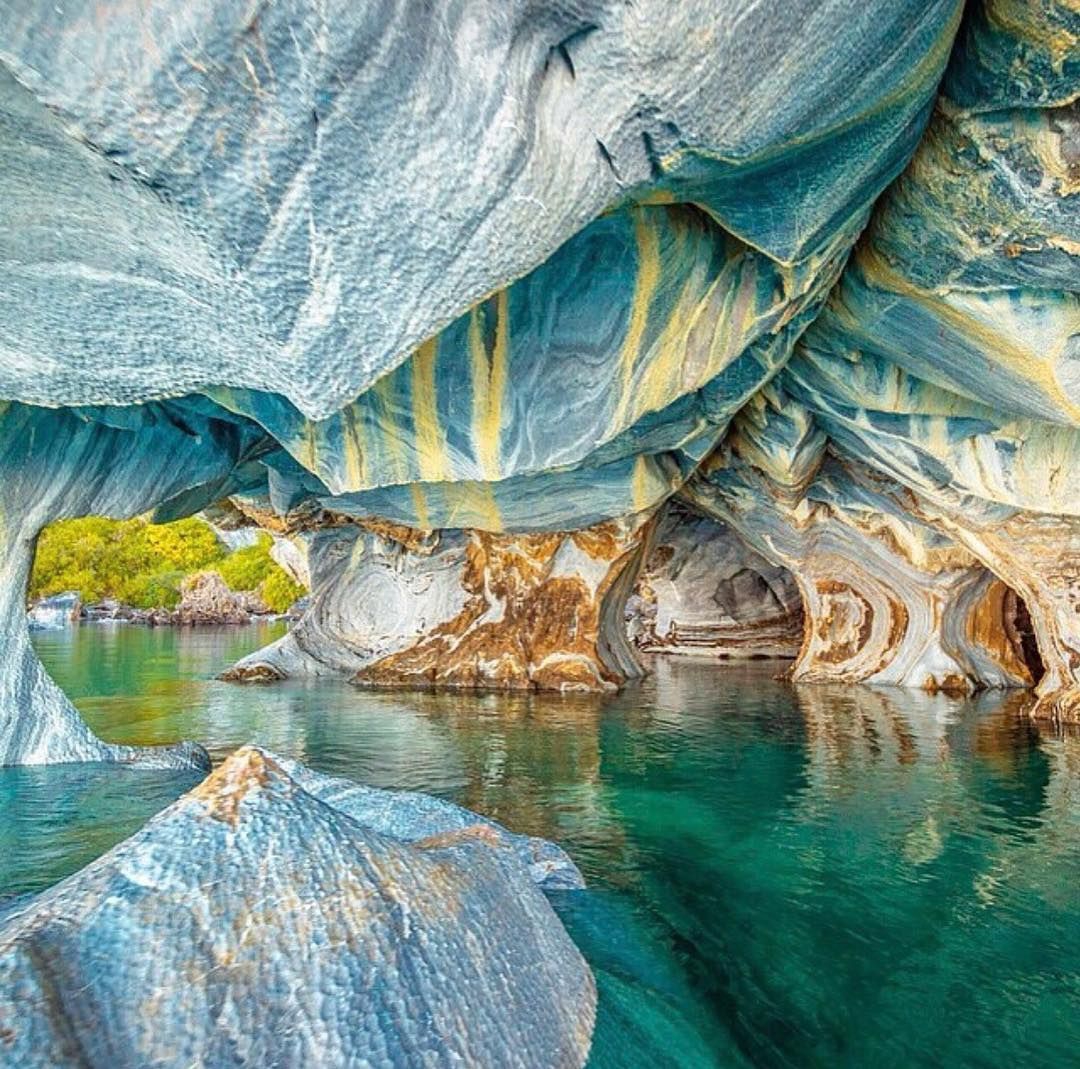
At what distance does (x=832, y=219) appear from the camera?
17.6 feet

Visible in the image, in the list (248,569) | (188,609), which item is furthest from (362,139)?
(248,569)

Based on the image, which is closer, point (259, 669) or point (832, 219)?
point (832, 219)

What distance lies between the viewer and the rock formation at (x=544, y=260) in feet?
11.3

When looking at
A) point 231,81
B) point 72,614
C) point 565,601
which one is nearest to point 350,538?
point 565,601

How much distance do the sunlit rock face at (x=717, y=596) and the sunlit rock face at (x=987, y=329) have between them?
9179 millimetres

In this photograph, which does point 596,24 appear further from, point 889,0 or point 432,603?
point 432,603

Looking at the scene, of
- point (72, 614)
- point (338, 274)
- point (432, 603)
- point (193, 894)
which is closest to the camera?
point (193, 894)

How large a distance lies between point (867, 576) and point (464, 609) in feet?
21.6

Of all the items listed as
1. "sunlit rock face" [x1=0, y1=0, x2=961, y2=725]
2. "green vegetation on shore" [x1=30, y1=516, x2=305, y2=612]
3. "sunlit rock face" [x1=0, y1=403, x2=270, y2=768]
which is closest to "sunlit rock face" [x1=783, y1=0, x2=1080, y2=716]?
"sunlit rock face" [x1=0, y1=0, x2=961, y2=725]

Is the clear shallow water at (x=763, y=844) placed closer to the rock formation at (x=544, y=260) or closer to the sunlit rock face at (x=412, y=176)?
the rock formation at (x=544, y=260)

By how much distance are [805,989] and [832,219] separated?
4.21 meters

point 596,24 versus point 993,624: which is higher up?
point 596,24

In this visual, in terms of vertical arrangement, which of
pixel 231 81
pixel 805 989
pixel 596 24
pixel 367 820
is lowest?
pixel 805 989

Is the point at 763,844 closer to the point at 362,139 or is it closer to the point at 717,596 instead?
the point at 362,139
